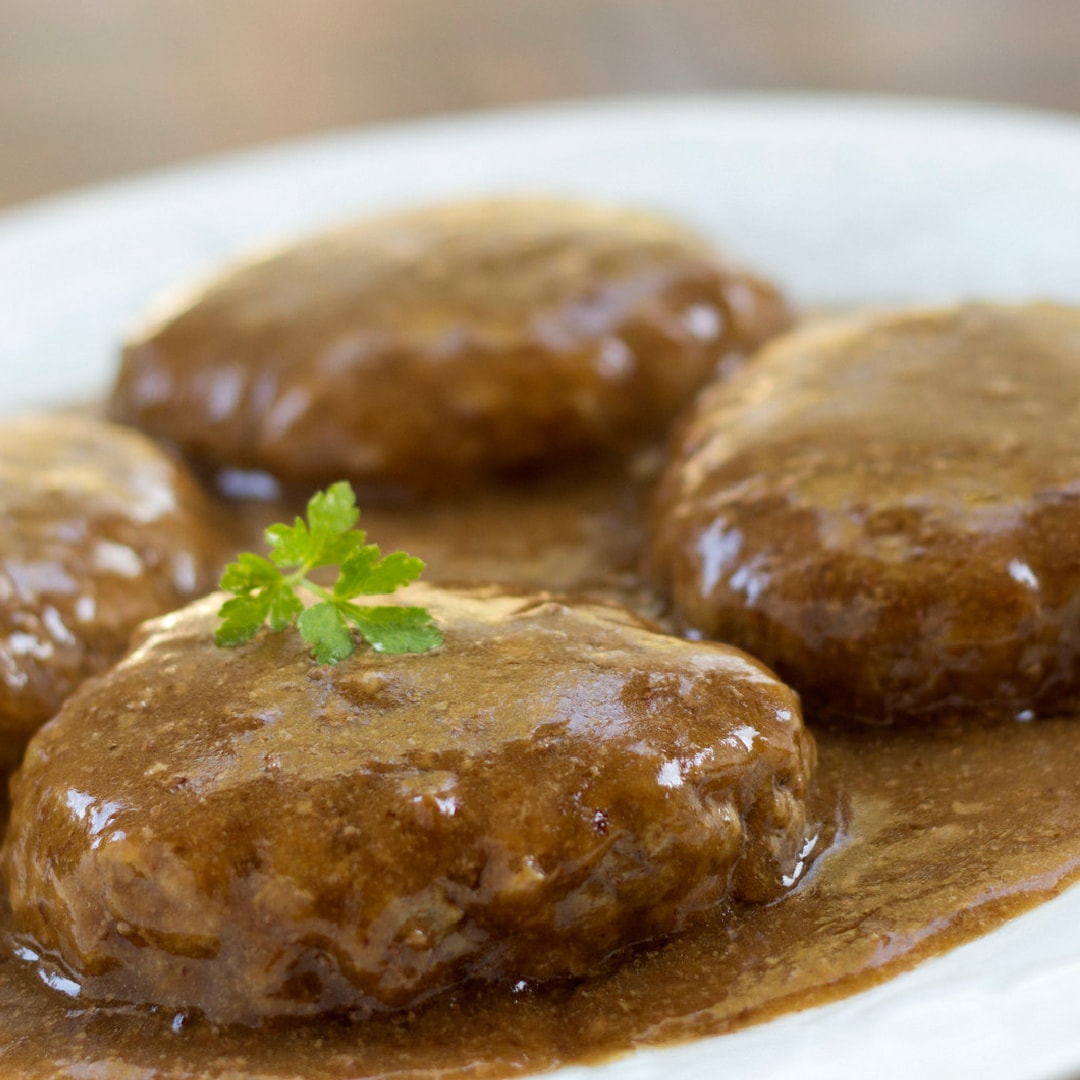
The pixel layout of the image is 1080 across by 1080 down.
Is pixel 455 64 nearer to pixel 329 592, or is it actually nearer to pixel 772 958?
pixel 329 592

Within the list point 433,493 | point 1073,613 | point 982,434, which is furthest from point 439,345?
point 1073,613

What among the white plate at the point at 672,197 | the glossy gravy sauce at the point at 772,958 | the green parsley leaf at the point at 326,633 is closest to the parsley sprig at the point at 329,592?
the green parsley leaf at the point at 326,633

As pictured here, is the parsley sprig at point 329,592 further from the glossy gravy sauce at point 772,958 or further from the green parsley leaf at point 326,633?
the glossy gravy sauce at point 772,958

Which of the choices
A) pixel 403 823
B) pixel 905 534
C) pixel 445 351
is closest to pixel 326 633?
pixel 403 823

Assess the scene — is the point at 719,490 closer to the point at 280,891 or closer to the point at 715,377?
the point at 715,377

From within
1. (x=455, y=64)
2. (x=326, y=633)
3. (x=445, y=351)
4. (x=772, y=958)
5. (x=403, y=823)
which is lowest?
(x=772, y=958)

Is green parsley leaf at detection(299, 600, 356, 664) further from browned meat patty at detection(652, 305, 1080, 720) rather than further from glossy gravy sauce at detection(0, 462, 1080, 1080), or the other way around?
browned meat patty at detection(652, 305, 1080, 720)

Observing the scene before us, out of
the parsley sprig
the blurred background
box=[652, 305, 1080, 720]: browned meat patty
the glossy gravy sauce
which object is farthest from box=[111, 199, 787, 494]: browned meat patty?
the blurred background
